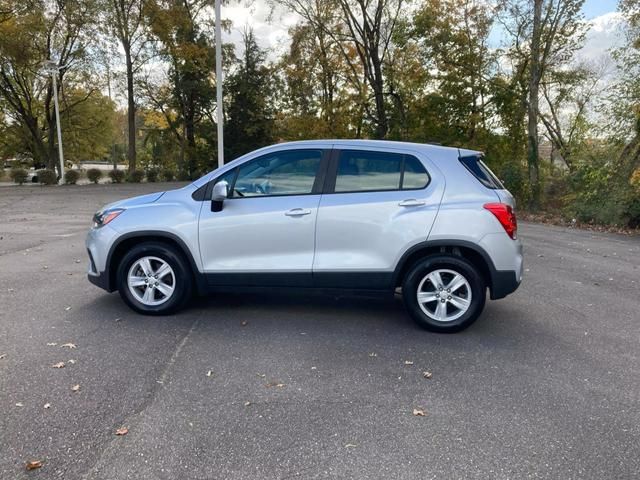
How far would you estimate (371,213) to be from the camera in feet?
14.4

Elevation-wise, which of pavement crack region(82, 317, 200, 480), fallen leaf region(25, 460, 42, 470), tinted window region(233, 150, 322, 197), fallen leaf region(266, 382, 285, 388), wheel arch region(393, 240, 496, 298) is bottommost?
fallen leaf region(25, 460, 42, 470)

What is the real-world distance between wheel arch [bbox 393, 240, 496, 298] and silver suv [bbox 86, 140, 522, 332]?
11 mm

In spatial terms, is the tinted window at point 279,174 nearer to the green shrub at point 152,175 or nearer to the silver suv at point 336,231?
the silver suv at point 336,231

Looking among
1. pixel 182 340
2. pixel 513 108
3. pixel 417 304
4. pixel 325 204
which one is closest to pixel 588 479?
pixel 417 304

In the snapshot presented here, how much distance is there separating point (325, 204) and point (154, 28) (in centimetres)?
3235

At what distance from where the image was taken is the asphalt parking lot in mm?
2588

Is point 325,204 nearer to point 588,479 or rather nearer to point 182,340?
point 182,340

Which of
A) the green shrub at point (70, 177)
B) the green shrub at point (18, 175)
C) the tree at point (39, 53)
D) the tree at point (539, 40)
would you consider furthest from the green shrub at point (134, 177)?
the tree at point (539, 40)

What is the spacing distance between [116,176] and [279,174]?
29.1 meters

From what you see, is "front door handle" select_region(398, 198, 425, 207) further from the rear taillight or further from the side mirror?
the side mirror

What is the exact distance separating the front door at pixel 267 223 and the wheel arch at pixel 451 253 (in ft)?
2.85

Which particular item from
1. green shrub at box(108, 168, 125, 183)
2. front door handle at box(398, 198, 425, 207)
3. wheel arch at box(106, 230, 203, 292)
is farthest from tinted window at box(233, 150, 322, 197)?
green shrub at box(108, 168, 125, 183)

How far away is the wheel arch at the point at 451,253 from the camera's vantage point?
4340 millimetres

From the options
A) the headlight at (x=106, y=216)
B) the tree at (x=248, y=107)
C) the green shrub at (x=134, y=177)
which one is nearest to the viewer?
the headlight at (x=106, y=216)
